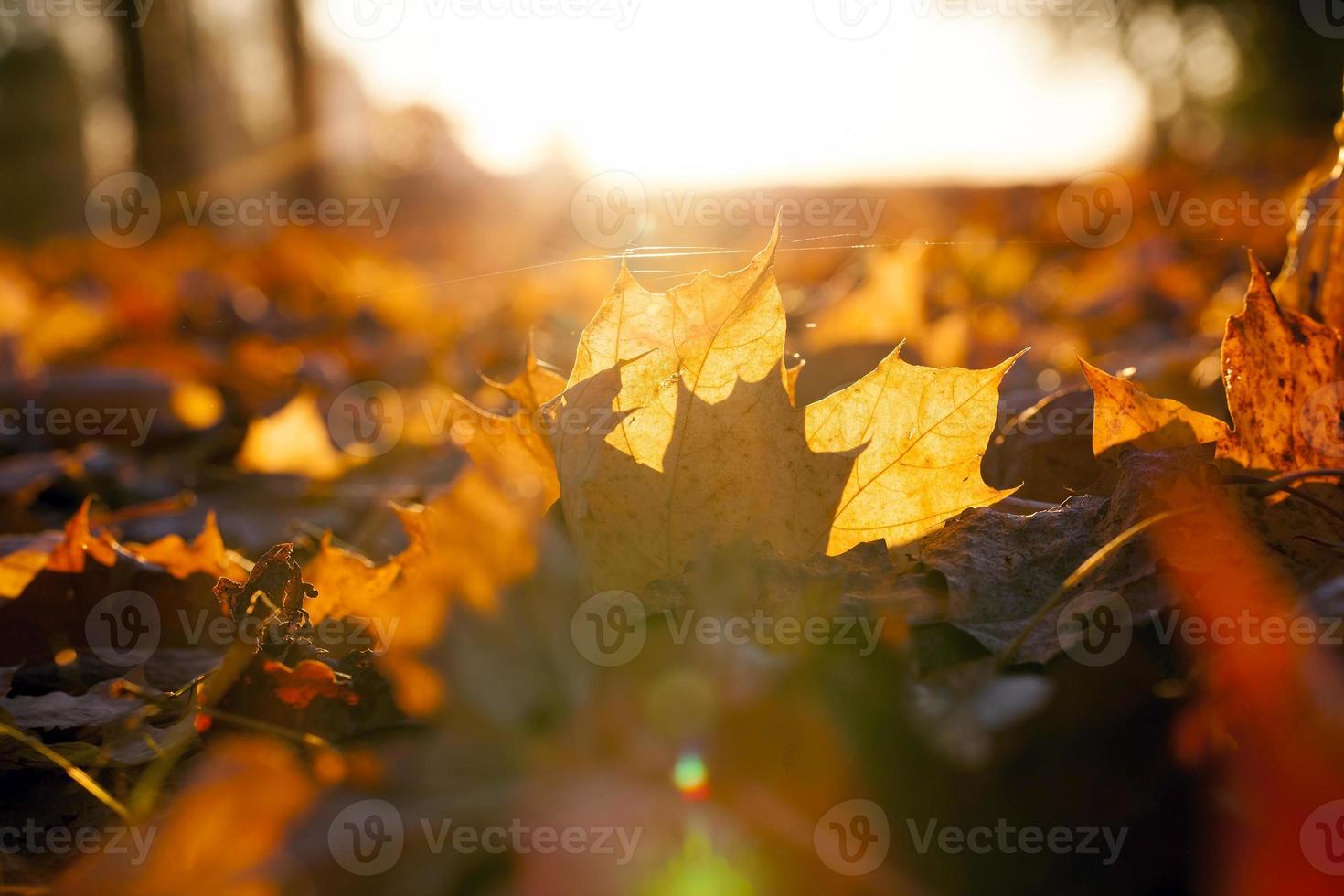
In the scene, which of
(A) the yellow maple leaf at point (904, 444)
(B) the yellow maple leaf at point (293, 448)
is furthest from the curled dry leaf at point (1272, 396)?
(B) the yellow maple leaf at point (293, 448)

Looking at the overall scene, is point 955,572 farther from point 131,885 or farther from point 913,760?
point 131,885

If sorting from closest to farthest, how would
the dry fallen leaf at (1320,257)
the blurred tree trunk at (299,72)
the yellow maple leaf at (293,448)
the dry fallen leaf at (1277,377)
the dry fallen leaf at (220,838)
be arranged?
the dry fallen leaf at (220,838), the dry fallen leaf at (1277,377), the dry fallen leaf at (1320,257), the yellow maple leaf at (293,448), the blurred tree trunk at (299,72)

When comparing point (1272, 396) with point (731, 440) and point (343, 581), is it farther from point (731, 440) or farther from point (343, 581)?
point (343, 581)

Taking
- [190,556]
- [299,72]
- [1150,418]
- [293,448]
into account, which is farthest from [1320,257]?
[299,72]

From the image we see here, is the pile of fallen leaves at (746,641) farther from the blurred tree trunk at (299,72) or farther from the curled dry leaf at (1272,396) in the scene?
the blurred tree trunk at (299,72)

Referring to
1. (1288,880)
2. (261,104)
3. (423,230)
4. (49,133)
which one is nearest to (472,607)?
(1288,880)

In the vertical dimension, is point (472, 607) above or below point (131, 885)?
above

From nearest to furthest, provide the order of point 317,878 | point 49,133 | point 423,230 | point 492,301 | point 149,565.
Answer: point 317,878 → point 149,565 → point 492,301 → point 423,230 → point 49,133
